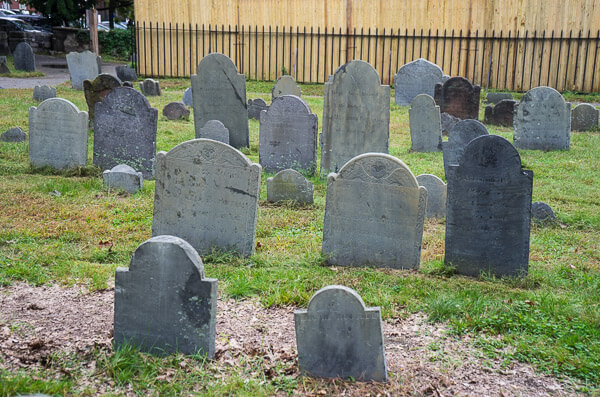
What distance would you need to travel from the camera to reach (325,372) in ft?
13.7

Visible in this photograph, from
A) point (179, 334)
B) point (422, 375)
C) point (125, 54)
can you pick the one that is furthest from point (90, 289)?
point (125, 54)

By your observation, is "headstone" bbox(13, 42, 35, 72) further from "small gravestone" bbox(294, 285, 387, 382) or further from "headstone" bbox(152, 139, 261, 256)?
"small gravestone" bbox(294, 285, 387, 382)

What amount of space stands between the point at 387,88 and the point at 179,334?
5.99m

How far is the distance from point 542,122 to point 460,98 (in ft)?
7.43

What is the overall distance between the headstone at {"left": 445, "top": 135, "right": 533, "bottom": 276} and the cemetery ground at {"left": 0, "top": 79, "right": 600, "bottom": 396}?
20 cm

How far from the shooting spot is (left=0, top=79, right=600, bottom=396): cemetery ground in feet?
13.5

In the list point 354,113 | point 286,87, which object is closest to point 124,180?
point 354,113

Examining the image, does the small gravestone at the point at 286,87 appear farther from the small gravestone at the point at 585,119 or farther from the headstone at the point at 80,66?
the headstone at the point at 80,66

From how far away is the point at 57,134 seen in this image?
376 inches

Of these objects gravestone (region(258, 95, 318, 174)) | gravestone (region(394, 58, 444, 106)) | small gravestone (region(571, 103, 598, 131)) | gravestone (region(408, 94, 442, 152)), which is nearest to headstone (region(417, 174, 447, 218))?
gravestone (region(258, 95, 318, 174))

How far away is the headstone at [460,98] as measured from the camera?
1434 centimetres

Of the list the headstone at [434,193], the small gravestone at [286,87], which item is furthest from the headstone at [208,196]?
the small gravestone at [286,87]

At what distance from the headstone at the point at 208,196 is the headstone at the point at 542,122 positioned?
8.04m

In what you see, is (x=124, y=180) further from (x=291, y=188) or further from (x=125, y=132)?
(x=291, y=188)
